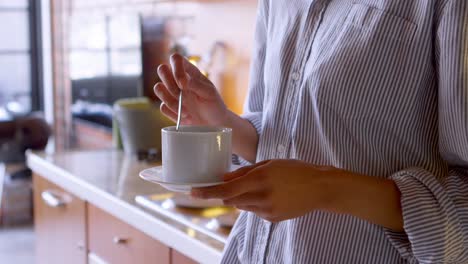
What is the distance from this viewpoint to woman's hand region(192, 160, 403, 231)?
0.74 meters

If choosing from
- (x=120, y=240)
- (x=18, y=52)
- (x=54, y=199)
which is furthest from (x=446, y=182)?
(x=18, y=52)

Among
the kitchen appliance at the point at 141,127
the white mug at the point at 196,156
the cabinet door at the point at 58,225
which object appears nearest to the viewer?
the white mug at the point at 196,156

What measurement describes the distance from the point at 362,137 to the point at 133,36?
8.60 ft

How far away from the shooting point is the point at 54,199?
2275 mm

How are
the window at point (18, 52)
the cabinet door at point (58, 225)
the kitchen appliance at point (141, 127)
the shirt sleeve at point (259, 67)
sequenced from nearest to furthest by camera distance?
the shirt sleeve at point (259, 67), the cabinet door at point (58, 225), the kitchen appliance at point (141, 127), the window at point (18, 52)

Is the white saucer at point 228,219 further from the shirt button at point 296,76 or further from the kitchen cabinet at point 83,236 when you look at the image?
the shirt button at point 296,76

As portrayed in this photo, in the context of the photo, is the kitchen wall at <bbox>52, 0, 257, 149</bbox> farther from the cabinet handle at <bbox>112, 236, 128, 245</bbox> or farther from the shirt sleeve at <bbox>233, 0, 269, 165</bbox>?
the shirt sleeve at <bbox>233, 0, 269, 165</bbox>

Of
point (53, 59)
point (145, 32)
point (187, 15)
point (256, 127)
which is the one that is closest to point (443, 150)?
point (256, 127)

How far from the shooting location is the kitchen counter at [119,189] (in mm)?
1493

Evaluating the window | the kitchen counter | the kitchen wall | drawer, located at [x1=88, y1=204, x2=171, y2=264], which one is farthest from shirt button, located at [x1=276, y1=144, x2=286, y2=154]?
the window

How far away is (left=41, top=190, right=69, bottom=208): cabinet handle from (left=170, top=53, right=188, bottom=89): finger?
1.35m

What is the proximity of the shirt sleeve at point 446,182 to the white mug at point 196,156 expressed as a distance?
0.65 ft

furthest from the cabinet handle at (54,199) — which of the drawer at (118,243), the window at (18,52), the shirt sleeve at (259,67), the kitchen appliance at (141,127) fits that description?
the window at (18,52)

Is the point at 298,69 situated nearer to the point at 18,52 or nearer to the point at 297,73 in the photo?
the point at 297,73
